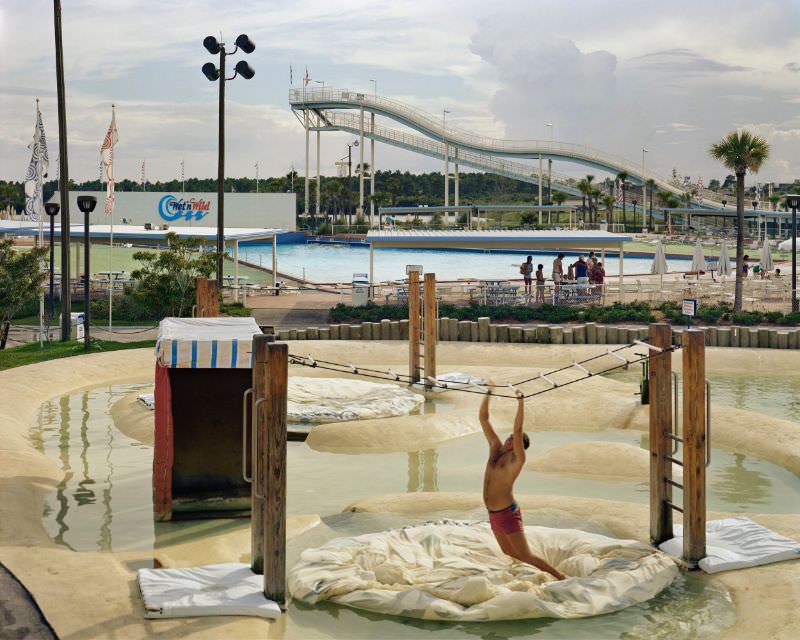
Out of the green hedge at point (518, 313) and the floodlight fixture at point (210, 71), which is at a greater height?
the floodlight fixture at point (210, 71)

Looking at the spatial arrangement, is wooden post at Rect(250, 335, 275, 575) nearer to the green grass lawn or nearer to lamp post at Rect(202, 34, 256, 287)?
the green grass lawn

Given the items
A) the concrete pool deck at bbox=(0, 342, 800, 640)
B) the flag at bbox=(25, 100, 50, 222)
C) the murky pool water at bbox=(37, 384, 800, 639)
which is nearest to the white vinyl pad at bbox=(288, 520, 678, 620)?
the murky pool water at bbox=(37, 384, 800, 639)

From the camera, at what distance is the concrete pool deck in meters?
9.66

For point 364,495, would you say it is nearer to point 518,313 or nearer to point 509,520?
point 509,520

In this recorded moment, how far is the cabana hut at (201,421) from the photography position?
13.9 metres

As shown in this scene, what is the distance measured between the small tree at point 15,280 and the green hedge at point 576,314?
8.44 meters

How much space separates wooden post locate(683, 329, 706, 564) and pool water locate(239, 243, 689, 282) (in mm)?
39158

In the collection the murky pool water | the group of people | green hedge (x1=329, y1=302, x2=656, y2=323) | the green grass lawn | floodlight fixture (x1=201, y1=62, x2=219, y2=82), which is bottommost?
the murky pool water

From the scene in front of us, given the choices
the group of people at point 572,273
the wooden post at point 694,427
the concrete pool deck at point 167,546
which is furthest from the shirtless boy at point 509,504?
the group of people at point 572,273

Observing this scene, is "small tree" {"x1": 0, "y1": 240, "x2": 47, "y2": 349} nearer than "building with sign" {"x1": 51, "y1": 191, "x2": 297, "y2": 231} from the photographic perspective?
Yes

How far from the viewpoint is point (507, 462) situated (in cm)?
1104

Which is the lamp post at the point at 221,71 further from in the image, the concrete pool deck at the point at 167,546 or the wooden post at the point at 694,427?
the wooden post at the point at 694,427

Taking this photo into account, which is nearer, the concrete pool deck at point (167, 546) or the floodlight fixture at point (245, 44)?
the concrete pool deck at point (167, 546)

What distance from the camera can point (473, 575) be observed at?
1092 cm
